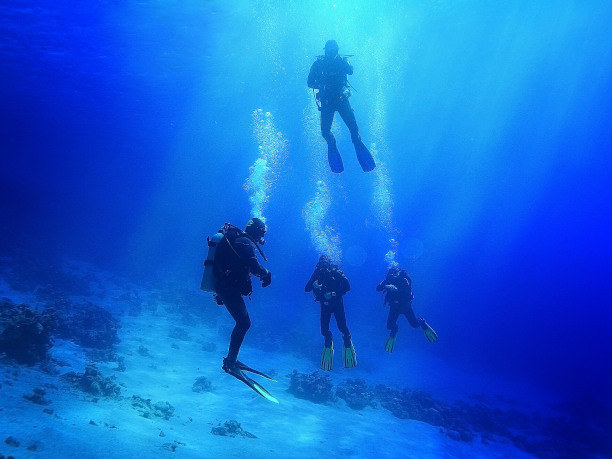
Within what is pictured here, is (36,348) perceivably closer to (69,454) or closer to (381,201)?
(69,454)

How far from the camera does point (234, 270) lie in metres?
4.91

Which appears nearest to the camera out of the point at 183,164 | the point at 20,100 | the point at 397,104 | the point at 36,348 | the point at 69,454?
the point at 69,454

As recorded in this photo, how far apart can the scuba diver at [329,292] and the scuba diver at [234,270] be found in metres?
3.70

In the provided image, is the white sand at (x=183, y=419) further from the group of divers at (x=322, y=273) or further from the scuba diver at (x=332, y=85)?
the scuba diver at (x=332, y=85)

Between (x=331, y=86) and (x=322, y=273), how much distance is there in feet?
16.8

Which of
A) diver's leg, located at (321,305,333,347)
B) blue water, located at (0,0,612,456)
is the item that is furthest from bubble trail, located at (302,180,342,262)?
diver's leg, located at (321,305,333,347)

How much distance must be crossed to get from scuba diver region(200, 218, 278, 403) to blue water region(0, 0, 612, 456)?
6.55m

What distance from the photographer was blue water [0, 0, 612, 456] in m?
23.9

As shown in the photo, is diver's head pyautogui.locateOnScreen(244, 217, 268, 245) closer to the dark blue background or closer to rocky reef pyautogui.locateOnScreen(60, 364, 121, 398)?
rocky reef pyautogui.locateOnScreen(60, 364, 121, 398)

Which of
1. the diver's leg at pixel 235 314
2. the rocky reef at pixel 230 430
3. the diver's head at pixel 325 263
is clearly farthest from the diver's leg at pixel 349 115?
the rocky reef at pixel 230 430

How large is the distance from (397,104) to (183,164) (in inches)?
2500

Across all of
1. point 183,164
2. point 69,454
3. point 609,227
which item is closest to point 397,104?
point 69,454

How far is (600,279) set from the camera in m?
87.1

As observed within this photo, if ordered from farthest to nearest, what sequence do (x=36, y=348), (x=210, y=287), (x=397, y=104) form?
(x=397, y=104) < (x=36, y=348) < (x=210, y=287)
